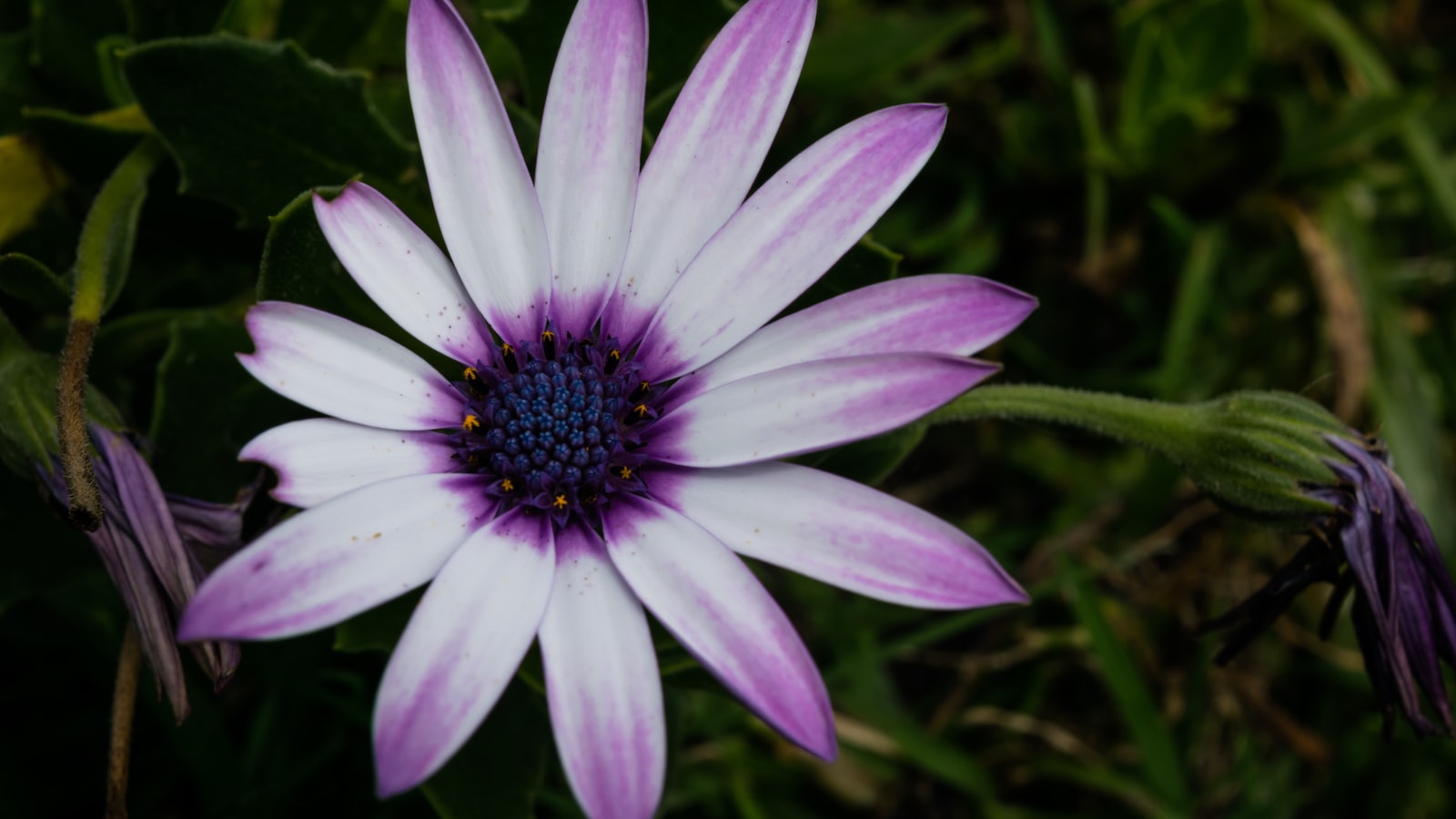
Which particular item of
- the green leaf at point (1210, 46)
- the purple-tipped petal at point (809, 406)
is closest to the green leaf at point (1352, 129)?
the green leaf at point (1210, 46)

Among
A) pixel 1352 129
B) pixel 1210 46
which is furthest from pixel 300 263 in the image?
pixel 1352 129

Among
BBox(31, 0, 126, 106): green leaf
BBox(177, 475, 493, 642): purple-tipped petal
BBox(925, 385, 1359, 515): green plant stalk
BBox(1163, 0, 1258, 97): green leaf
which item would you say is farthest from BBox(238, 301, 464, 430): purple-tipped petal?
BBox(1163, 0, 1258, 97): green leaf

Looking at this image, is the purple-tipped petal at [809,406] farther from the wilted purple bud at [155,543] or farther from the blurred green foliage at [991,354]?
the wilted purple bud at [155,543]

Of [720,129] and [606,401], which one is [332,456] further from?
[720,129]

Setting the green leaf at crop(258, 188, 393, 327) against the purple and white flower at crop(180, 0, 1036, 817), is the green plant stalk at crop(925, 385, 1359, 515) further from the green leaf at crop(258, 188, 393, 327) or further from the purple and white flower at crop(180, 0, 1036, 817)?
the green leaf at crop(258, 188, 393, 327)

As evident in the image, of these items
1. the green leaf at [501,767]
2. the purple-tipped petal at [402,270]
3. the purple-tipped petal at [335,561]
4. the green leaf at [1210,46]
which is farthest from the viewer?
the green leaf at [1210,46]

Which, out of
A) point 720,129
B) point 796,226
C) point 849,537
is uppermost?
point 720,129
